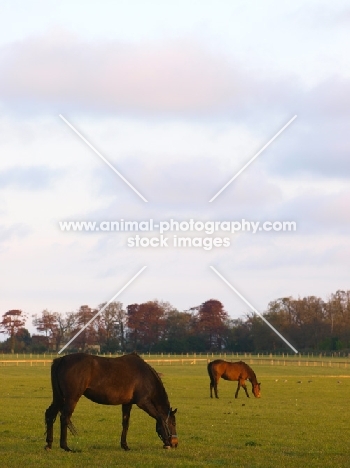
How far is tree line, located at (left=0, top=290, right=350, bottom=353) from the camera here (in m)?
111

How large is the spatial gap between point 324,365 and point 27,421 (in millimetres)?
62461

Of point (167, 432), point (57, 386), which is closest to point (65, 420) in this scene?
point (57, 386)

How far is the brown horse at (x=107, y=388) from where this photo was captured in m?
13.3

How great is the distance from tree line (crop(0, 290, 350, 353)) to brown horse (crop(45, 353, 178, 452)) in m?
93.5

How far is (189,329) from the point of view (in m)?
118

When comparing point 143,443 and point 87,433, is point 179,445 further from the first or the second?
point 87,433

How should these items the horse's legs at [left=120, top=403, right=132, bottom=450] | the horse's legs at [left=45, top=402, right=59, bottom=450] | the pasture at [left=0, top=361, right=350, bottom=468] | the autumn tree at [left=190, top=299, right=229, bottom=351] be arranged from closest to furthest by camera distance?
1. the pasture at [left=0, top=361, right=350, bottom=468]
2. the horse's legs at [left=45, top=402, right=59, bottom=450]
3. the horse's legs at [left=120, top=403, right=132, bottom=450]
4. the autumn tree at [left=190, top=299, right=229, bottom=351]

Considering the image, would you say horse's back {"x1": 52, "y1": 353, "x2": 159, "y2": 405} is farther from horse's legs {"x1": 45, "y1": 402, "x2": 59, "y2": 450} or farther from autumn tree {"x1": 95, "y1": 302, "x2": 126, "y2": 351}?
autumn tree {"x1": 95, "y1": 302, "x2": 126, "y2": 351}

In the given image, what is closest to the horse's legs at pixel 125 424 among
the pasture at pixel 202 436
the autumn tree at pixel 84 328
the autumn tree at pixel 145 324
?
the pasture at pixel 202 436

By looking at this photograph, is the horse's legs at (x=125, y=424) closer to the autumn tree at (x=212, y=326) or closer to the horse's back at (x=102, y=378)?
the horse's back at (x=102, y=378)

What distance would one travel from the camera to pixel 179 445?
14258mm

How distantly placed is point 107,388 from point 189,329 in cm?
10530

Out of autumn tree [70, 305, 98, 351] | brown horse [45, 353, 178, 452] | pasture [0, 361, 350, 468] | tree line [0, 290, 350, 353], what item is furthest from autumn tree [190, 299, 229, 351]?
brown horse [45, 353, 178, 452]

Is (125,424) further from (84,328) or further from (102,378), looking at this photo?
(84,328)
